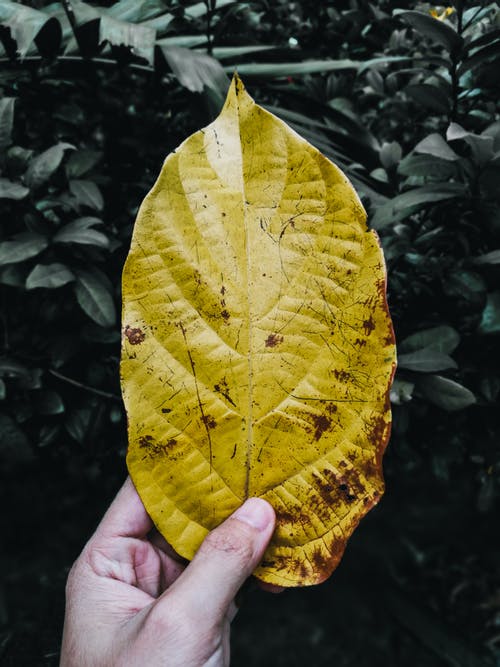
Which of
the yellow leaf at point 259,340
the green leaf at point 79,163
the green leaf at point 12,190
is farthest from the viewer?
the green leaf at point 79,163

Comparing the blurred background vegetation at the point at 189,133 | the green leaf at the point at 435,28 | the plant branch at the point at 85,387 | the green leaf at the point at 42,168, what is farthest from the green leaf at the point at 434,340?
the green leaf at the point at 42,168

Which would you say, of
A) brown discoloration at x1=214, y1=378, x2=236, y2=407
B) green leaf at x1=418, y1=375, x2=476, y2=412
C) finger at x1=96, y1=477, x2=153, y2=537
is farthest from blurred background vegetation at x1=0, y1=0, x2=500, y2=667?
brown discoloration at x1=214, y1=378, x2=236, y2=407

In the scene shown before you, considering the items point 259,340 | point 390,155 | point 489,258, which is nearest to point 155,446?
point 259,340

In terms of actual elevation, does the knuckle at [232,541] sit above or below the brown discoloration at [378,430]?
below

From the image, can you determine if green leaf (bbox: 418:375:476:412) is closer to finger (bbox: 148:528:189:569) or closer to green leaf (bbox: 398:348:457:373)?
green leaf (bbox: 398:348:457:373)

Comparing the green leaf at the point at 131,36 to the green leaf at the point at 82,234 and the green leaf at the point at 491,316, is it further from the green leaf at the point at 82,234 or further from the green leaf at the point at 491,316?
the green leaf at the point at 491,316

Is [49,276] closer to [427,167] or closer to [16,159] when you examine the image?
[16,159]

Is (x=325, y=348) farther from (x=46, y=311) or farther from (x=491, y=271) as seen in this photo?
(x=46, y=311)
